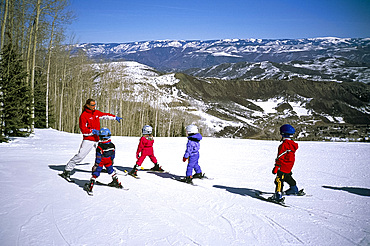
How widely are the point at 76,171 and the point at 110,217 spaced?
165 inches

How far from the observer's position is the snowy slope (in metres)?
3.91

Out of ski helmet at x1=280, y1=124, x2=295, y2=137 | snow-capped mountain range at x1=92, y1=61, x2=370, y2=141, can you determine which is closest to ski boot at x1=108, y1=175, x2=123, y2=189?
ski helmet at x1=280, y1=124, x2=295, y2=137

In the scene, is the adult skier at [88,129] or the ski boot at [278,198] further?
the adult skier at [88,129]

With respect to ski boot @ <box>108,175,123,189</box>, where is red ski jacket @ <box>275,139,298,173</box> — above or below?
above

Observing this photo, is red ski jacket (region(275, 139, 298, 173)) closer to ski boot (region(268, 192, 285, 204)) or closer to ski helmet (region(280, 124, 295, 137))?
ski helmet (region(280, 124, 295, 137))

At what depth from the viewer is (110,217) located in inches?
181

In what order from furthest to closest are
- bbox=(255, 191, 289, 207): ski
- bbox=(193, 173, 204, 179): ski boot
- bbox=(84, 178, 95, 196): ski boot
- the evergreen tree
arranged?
the evergreen tree < bbox=(193, 173, 204, 179): ski boot < bbox=(84, 178, 95, 196): ski boot < bbox=(255, 191, 289, 207): ski

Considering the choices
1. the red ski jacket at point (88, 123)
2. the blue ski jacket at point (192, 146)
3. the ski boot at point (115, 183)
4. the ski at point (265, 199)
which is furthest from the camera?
the blue ski jacket at point (192, 146)

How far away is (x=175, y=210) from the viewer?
5.08m

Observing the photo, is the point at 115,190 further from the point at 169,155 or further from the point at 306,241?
the point at 169,155

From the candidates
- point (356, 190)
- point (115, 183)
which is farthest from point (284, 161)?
point (115, 183)

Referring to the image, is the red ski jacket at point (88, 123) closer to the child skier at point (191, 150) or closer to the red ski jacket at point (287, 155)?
the child skier at point (191, 150)

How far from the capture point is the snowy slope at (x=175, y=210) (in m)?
3.91

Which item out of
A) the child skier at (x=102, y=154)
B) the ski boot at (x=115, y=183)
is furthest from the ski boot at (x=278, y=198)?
the child skier at (x=102, y=154)
